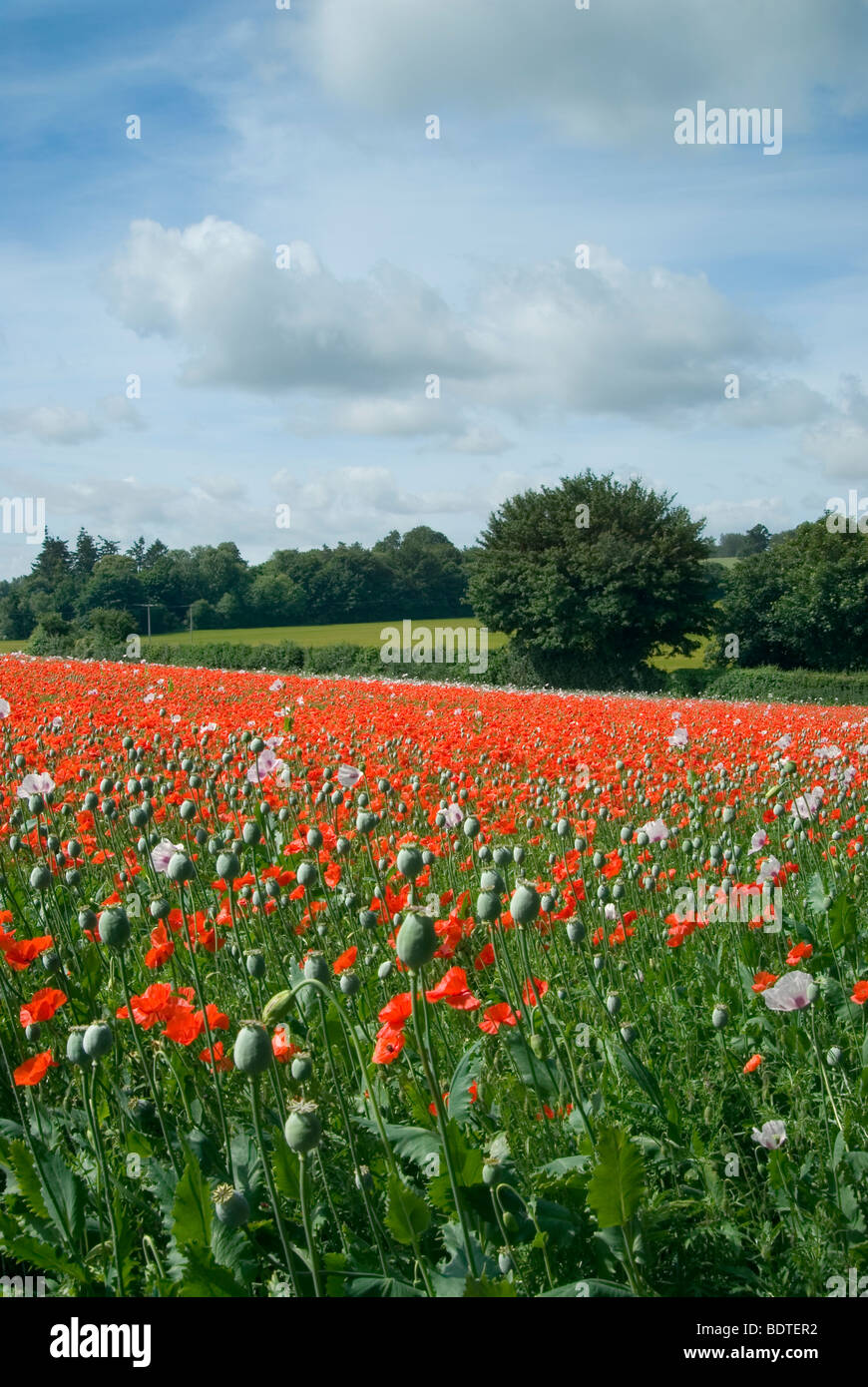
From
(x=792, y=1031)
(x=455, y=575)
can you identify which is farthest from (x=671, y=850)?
(x=455, y=575)

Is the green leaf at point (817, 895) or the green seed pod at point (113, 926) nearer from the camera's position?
the green seed pod at point (113, 926)

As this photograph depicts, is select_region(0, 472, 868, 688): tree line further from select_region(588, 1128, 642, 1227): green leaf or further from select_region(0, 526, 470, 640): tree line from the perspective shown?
select_region(588, 1128, 642, 1227): green leaf

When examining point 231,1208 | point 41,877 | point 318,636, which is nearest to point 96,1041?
point 231,1208

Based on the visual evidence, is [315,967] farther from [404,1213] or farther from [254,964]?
[254,964]

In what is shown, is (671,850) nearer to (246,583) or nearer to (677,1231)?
(677,1231)

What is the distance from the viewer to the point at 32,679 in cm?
1321

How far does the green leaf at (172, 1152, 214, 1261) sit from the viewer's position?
5.31 feet

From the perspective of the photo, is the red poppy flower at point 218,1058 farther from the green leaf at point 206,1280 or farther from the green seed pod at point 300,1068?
the green leaf at point 206,1280

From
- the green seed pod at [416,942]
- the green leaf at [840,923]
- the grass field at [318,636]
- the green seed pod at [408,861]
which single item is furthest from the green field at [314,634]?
the green seed pod at [416,942]

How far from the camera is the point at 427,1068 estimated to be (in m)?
1.29

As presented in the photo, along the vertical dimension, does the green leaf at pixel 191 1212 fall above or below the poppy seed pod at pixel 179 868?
below

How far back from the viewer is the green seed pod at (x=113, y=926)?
1.85m

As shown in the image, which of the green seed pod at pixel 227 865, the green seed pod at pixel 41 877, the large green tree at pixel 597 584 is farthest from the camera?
the large green tree at pixel 597 584

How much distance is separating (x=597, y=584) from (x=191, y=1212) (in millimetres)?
31398
